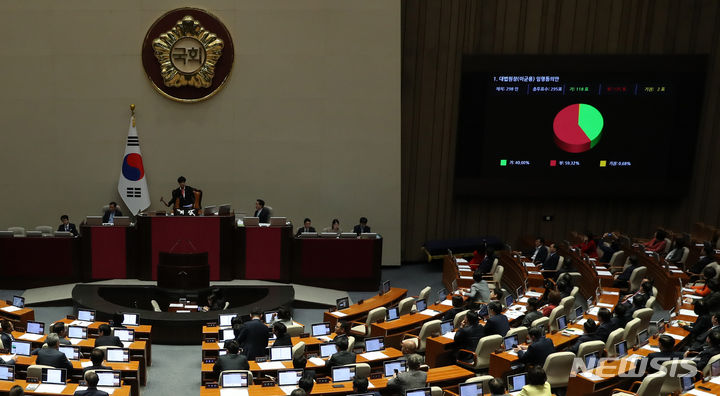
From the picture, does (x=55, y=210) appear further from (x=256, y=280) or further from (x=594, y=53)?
(x=594, y=53)

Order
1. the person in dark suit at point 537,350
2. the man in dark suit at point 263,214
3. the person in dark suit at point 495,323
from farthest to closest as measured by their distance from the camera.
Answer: the man in dark suit at point 263,214
the person in dark suit at point 495,323
the person in dark suit at point 537,350

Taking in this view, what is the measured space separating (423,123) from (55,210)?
8.34 metres

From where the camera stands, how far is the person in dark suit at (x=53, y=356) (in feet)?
25.5

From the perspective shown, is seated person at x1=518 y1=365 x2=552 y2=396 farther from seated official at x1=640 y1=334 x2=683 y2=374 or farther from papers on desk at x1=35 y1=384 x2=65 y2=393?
papers on desk at x1=35 y1=384 x2=65 y2=393

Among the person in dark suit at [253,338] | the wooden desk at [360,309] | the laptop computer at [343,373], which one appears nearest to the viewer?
the laptop computer at [343,373]

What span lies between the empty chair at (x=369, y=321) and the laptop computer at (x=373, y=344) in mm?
1187

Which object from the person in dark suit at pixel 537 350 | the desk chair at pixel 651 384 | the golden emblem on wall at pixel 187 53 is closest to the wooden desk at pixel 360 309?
the person in dark suit at pixel 537 350

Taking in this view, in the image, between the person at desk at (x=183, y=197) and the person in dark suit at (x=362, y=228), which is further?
the person in dark suit at (x=362, y=228)

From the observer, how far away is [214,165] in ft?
50.1

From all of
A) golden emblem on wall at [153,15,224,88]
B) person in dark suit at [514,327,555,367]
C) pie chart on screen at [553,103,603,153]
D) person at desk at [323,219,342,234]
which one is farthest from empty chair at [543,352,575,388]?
golden emblem on wall at [153,15,224,88]

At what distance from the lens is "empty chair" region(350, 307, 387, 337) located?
10.2 meters

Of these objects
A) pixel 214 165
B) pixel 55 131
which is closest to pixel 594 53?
pixel 214 165

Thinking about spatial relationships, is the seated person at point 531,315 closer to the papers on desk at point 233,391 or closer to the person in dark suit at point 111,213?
the papers on desk at point 233,391

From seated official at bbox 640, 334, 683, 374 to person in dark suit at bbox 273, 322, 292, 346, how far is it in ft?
13.8
